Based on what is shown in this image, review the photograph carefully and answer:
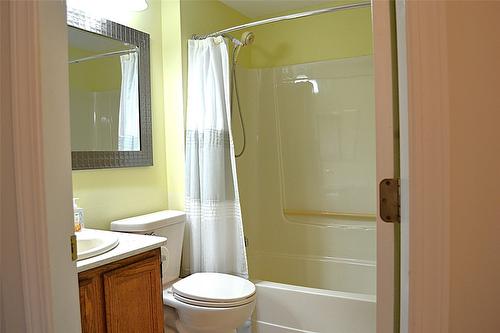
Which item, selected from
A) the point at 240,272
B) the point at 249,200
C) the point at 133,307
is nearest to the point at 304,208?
the point at 249,200

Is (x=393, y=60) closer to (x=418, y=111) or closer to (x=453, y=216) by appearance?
(x=418, y=111)

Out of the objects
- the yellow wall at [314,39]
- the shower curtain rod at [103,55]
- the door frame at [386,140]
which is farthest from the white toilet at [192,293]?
the yellow wall at [314,39]

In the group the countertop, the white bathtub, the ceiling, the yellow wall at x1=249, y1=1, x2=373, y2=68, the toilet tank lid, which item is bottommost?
the white bathtub

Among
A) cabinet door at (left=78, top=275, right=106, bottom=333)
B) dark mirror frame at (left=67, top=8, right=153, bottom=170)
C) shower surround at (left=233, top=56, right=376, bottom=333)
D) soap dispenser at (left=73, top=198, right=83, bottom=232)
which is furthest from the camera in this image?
shower surround at (left=233, top=56, right=376, bottom=333)

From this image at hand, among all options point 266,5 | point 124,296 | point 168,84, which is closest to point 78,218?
point 124,296

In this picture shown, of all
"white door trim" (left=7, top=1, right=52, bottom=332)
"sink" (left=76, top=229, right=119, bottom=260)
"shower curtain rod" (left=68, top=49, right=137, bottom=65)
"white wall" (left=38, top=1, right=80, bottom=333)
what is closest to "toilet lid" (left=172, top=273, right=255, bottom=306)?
"sink" (left=76, top=229, right=119, bottom=260)

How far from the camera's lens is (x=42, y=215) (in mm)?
836

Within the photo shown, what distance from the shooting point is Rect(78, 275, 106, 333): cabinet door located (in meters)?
1.24

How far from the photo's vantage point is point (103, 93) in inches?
77.9

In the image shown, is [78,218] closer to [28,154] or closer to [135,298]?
[135,298]

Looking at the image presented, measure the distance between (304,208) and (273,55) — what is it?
4.32 ft

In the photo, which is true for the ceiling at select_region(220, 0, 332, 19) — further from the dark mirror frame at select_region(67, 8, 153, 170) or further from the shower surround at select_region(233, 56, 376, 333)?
the dark mirror frame at select_region(67, 8, 153, 170)

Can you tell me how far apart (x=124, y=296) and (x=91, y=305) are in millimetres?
154

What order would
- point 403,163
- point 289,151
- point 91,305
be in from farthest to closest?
1. point 289,151
2. point 91,305
3. point 403,163
